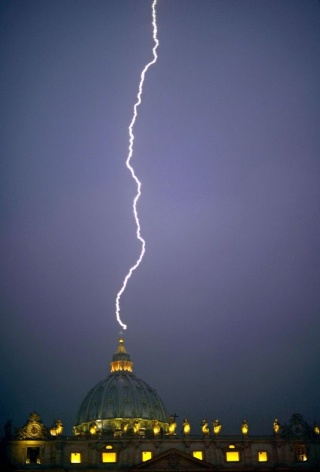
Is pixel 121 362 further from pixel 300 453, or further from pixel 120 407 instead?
pixel 300 453

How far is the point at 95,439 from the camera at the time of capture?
83.6m

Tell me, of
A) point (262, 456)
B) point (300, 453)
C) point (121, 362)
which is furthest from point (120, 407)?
point (300, 453)

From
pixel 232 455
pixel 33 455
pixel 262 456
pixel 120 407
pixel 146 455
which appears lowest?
pixel 262 456

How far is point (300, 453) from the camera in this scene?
3302 inches

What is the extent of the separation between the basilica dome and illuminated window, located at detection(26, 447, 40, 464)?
989 inches

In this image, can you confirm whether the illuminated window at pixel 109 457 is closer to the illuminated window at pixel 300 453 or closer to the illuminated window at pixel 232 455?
the illuminated window at pixel 232 455

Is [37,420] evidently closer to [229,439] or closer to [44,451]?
[44,451]

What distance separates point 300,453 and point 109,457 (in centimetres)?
2609

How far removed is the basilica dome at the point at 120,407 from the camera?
111625mm

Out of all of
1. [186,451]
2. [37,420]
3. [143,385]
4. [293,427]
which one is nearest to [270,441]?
[293,427]

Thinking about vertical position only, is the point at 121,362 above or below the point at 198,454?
above

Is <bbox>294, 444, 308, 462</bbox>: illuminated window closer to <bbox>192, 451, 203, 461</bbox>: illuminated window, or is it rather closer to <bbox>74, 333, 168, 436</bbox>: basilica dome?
<bbox>192, 451, 203, 461</bbox>: illuminated window

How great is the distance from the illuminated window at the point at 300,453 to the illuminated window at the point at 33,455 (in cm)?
3493

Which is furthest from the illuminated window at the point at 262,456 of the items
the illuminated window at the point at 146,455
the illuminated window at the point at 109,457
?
the illuminated window at the point at 109,457
